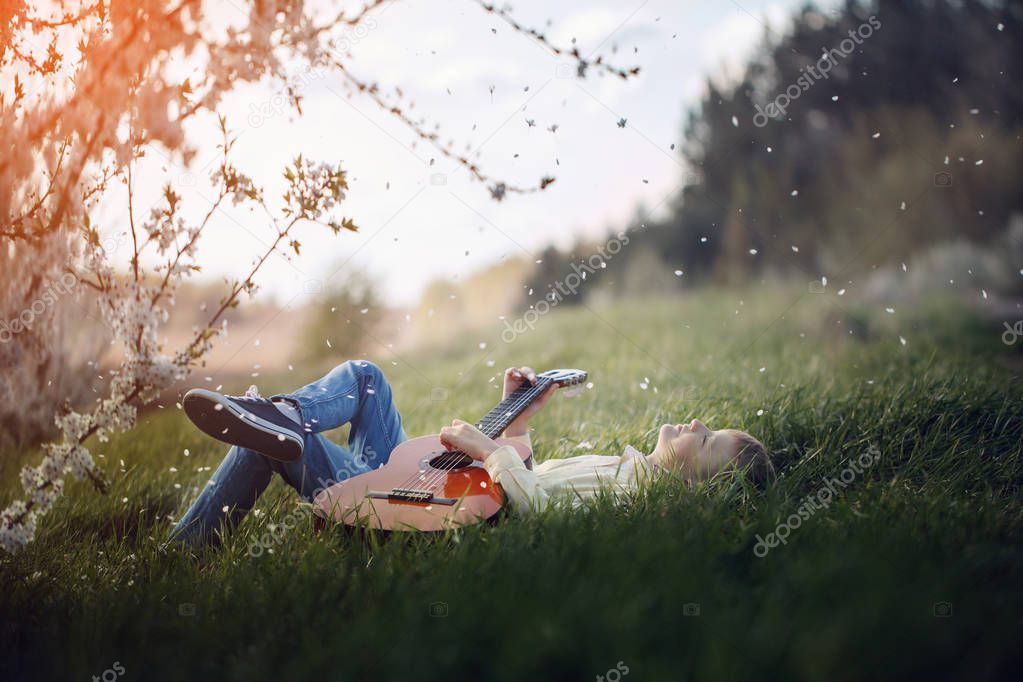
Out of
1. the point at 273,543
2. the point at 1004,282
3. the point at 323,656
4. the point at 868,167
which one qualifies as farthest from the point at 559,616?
the point at 868,167

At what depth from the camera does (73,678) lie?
1.62 m

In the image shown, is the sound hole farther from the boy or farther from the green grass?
the green grass

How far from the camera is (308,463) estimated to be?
2463 millimetres

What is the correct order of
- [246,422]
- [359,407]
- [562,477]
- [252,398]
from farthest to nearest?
[359,407] < [562,477] < [252,398] < [246,422]

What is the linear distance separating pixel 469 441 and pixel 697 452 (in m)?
0.79

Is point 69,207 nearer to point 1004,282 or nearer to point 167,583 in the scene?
point 167,583

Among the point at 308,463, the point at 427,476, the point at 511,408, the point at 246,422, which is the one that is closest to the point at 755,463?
the point at 511,408

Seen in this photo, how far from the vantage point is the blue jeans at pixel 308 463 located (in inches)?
93.4

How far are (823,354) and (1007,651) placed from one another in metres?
3.97

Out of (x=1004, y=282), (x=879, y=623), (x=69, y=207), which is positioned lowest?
(x=1004, y=282)

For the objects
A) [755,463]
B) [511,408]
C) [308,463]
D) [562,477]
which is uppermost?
[308,463]

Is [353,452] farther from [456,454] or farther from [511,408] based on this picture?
[511,408]

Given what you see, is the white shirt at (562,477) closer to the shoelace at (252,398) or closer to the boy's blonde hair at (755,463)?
the boy's blonde hair at (755,463)

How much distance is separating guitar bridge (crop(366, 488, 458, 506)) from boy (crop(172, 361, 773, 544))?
17 cm
